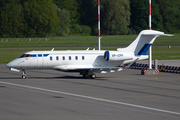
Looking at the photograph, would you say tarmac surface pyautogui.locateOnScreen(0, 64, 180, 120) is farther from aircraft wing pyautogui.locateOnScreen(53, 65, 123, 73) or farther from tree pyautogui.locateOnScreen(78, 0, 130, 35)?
tree pyautogui.locateOnScreen(78, 0, 130, 35)

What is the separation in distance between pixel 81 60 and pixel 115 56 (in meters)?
2.96

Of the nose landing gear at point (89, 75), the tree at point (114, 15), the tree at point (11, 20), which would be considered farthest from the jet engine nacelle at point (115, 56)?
the tree at point (114, 15)

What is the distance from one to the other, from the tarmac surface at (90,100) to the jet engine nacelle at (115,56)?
2448 mm

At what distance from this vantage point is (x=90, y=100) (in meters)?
18.5

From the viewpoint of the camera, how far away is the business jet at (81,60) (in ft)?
92.7

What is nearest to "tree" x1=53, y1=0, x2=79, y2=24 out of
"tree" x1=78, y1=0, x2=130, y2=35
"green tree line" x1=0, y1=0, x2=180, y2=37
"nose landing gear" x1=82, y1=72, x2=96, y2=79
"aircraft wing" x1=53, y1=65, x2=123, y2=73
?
"green tree line" x1=0, y1=0, x2=180, y2=37

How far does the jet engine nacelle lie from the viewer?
1126 inches

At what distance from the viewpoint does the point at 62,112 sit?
15.4m

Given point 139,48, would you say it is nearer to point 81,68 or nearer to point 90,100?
point 81,68

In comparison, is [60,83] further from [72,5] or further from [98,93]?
[72,5]

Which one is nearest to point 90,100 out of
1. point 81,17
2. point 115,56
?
point 115,56

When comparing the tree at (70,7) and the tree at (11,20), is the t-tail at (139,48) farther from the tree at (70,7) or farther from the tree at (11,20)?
the tree at (70,7)

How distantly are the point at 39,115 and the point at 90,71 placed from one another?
14.6 meters

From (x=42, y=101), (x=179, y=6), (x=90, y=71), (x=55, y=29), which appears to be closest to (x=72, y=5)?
(x=55, y=29)
